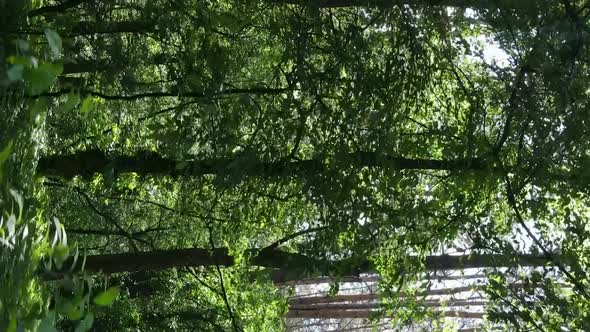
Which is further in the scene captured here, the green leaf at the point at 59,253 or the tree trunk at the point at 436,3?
the tree trunk at the point at 436,3

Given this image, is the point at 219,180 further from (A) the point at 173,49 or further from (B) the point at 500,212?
(B) the point at 500,212

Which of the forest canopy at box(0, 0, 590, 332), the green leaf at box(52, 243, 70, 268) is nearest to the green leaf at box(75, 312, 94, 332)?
the green leaf at box(52, 243, 70, 268)

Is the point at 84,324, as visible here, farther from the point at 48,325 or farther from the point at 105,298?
the point at 48,325

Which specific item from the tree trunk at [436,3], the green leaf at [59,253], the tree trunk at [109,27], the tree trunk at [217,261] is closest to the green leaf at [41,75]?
the green leaf at [59,253]

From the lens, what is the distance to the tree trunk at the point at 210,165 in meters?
5.40

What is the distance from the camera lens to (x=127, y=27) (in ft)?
19.3

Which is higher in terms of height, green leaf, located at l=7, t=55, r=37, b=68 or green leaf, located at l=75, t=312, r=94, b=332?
green leaf, located at l=7, t=55, r=37, b=68

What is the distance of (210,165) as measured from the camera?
550cm

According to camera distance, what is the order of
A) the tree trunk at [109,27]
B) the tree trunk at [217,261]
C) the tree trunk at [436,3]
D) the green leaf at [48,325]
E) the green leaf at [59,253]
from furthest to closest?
the tree trunk at [217,261]
the tree trunk at [109,27]
the tree trunk at [436,3]
the green leaf at [59,253]
the green leaf at [48,325]

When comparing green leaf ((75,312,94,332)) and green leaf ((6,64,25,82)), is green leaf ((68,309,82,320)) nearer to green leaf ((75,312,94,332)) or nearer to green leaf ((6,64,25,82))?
green leaf ((75,312,94,332))

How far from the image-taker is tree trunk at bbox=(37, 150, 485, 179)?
5.40 meters

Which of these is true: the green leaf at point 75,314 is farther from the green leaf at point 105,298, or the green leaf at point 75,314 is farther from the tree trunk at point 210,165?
the tree trunk at point 210,165

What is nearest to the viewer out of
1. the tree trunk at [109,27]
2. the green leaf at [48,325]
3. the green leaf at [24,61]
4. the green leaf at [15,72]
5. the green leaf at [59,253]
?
the green leaf at [48,325]

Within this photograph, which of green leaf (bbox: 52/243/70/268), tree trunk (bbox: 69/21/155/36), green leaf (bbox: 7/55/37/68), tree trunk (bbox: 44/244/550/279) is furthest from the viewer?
tree trunk (bbox: 44/244/550/279)
